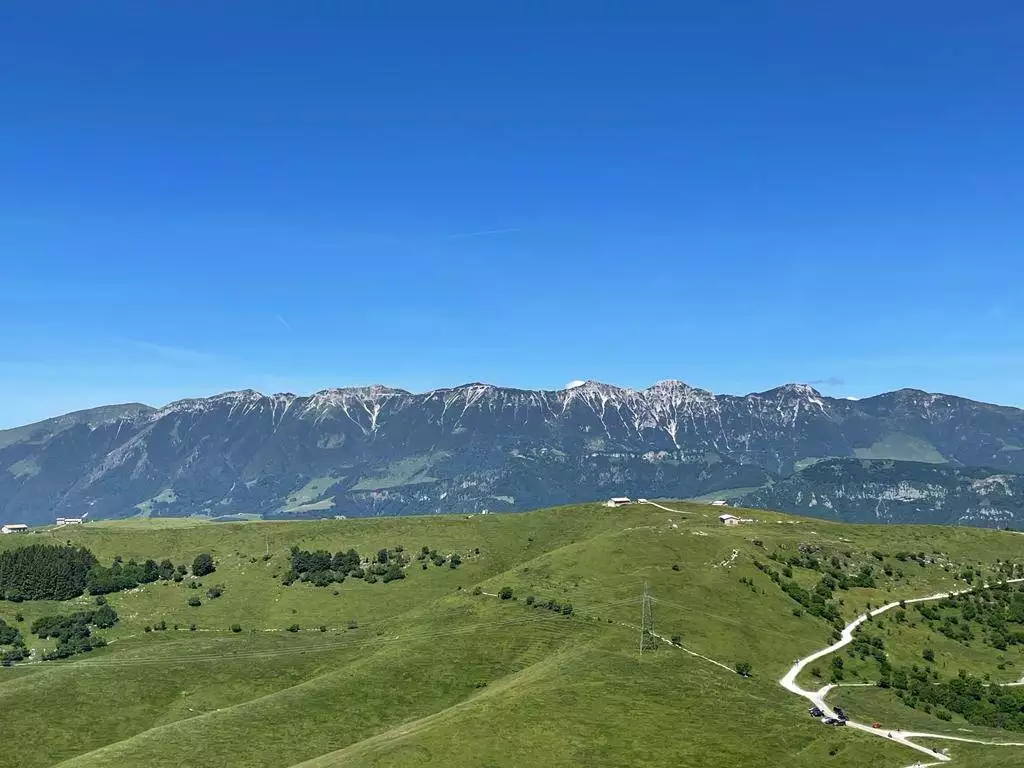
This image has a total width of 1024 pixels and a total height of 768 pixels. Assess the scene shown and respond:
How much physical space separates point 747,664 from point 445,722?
6865 cm

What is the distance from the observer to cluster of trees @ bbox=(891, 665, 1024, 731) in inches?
5709

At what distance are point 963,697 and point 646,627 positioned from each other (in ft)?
200

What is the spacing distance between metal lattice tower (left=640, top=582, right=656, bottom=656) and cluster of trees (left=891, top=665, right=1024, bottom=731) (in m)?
47.0

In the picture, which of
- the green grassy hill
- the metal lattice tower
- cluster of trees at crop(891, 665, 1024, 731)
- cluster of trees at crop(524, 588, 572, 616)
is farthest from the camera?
cluster of trees at crop(524, 588, 572, 616)

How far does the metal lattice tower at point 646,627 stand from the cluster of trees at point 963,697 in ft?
154

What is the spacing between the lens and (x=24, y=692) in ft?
513

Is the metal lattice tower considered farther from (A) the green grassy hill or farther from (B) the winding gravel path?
(B) the winding gravel path

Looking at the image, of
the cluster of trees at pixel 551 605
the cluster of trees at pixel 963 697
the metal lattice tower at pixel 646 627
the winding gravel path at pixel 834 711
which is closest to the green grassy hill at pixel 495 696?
the cluster of trees at pixel 551 605

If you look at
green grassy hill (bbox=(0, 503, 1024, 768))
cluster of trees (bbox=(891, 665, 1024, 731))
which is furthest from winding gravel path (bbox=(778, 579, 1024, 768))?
cluster of trees (bbox=(891, 665, 1024, 731))

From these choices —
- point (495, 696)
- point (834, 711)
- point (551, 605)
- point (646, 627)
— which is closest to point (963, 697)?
point (834, 711)

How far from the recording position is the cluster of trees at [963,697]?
145000 mm

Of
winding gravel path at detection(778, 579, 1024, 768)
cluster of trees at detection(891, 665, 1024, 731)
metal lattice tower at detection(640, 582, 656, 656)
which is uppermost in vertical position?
metal lattice tower at detection(640, 582, 656, 656)

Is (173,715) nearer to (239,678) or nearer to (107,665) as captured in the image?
(239,678)

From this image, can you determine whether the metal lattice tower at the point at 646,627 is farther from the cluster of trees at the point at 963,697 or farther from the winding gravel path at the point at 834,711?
the cluster of trees at the point at 963,697
